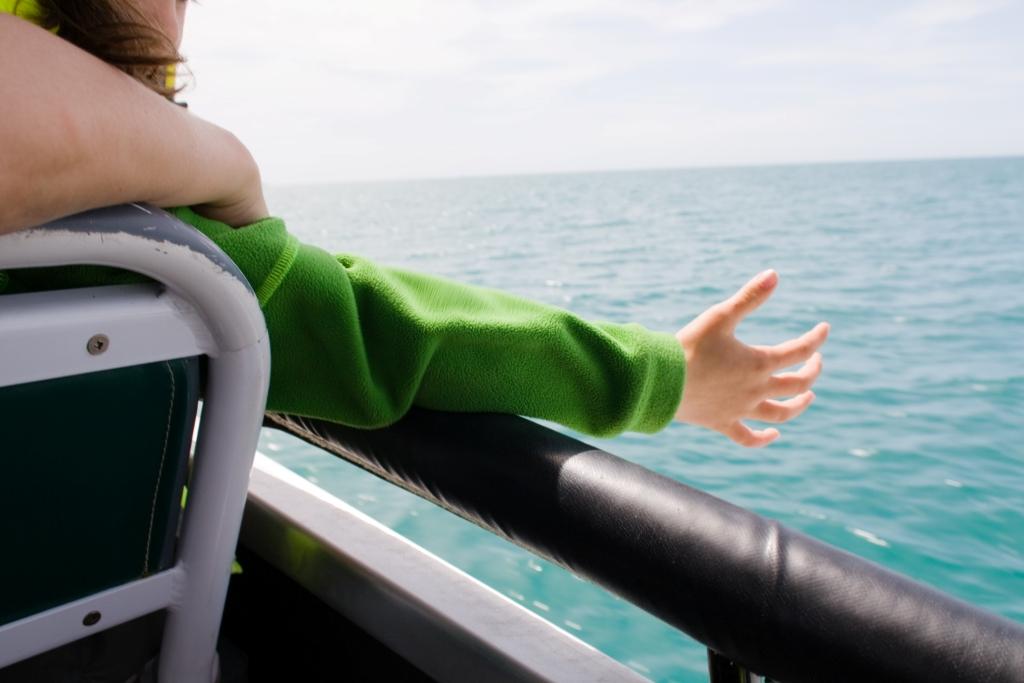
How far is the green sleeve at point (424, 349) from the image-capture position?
54 cm

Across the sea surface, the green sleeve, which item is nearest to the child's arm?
the green sleeve

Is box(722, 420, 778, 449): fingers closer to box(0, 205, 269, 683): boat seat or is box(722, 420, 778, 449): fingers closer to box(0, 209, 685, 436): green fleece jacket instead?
box(0, 209, 685, 436): green fleece jacket

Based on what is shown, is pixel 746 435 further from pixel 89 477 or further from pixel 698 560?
pixel 89 477

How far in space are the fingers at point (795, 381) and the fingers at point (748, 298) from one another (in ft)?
0.27

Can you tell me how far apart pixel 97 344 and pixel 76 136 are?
0.10 metres

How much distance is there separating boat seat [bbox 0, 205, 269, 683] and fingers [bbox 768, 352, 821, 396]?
1.64 feet

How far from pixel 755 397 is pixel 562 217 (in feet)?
58.7

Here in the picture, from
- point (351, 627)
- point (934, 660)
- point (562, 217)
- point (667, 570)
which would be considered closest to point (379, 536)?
point (351, 627)

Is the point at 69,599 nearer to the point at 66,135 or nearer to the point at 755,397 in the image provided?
the point at 66,135

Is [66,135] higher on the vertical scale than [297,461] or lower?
higher

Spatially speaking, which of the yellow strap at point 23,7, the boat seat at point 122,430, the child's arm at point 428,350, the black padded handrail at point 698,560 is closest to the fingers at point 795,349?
the child's arm at point 428,350

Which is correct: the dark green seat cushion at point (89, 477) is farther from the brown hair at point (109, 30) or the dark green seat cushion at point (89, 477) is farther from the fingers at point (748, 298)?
the fingers at point (748, 298)

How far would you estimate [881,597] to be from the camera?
1.29ft

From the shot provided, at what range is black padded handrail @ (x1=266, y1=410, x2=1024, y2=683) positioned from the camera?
1.23 ft
